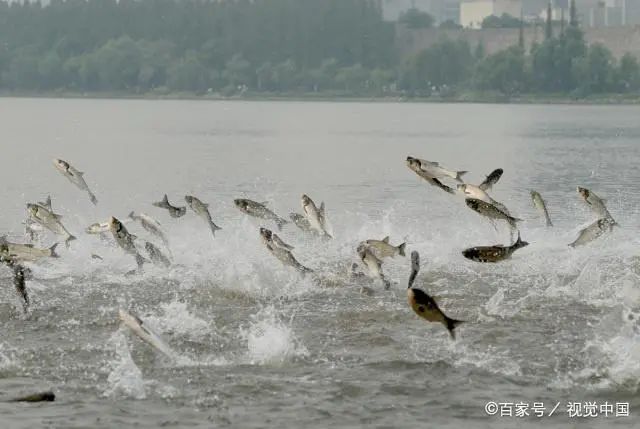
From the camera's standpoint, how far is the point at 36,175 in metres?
55.5

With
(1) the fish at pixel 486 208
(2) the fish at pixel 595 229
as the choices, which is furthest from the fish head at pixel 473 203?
(2) the fish at pixel 595 229

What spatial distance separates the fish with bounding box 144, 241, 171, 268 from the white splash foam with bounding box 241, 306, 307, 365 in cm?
423

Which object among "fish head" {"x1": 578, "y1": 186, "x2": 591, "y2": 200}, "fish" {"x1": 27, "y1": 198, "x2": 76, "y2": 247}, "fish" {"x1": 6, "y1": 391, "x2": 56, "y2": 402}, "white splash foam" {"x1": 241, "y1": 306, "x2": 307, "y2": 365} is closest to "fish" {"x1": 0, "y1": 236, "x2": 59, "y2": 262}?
"white splash foam" {"x1": 241, "y1": 306, "x2": 307, "y2": 365}

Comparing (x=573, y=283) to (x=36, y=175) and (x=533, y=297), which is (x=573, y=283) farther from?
(x=36, y=175)

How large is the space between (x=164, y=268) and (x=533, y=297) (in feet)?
18.1

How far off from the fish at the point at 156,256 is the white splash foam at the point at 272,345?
423 cm

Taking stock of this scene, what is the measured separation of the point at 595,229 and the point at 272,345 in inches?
251

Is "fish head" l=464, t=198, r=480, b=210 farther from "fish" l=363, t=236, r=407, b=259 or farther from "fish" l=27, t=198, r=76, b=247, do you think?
"fish" l=27, t=198, r=76, b=247

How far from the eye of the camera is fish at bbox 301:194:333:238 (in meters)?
21.4

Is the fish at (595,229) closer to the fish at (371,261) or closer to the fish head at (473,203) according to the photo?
the fish at (371,261)

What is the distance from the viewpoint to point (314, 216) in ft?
71.1

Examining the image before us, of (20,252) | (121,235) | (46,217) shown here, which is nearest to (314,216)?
(121,235)

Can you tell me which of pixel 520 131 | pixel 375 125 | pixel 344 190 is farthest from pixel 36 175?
pixel 375 125

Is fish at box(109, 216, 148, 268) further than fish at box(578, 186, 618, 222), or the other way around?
fish at box(578, 186, 618, 222)
